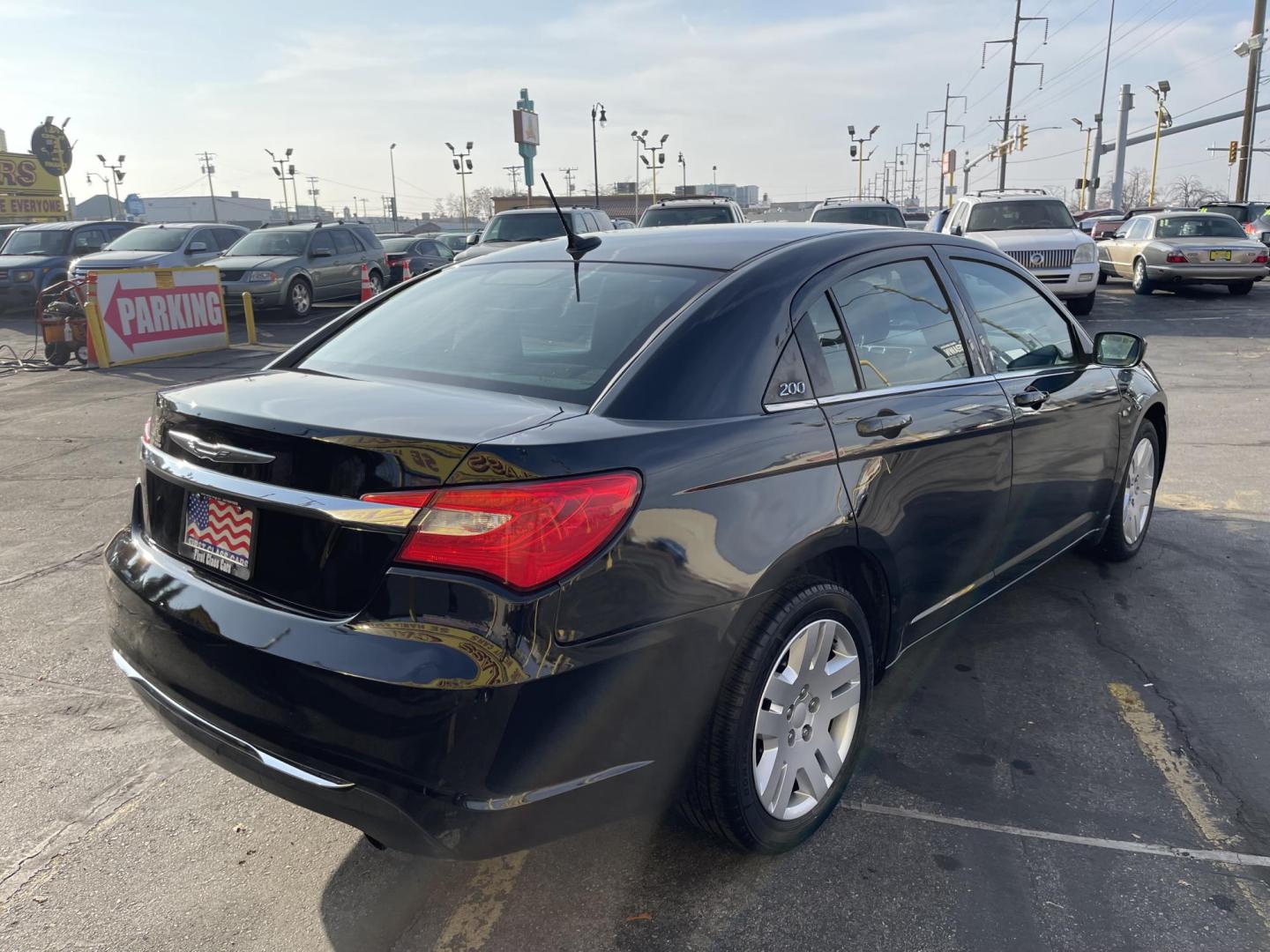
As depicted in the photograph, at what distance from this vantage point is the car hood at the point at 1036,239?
15242 millimetres

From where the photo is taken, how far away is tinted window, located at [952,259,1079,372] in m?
3.68

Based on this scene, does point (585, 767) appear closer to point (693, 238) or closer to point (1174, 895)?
point (1174, 895)

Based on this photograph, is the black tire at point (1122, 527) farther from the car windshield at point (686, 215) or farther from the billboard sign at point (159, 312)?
the billboard sign at point (159, 312)

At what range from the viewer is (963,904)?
8.19 ft

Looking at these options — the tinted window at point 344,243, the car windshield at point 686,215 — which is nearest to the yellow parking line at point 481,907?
the car windshield at point 686,215

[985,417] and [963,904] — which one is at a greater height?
[985,417]

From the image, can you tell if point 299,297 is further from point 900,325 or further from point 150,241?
point 900,325

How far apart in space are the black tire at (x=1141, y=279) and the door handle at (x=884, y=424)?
18.6 meters

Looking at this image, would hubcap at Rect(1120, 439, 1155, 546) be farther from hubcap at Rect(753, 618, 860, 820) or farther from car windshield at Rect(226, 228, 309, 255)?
car windshield at Rect(226, 228, 309, 255)

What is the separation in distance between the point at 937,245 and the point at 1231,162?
48.7m

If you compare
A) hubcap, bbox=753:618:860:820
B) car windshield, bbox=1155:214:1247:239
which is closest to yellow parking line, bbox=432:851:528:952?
hubcap, bbox=753:618:860:820

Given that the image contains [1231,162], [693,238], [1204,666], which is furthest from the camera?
[1231,162]

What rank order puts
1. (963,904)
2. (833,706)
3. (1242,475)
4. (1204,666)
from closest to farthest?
(963,904), (833,706), (1204,666), (1242,475)

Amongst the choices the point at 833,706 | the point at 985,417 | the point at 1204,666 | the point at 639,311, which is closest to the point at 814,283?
the point at 639,311
